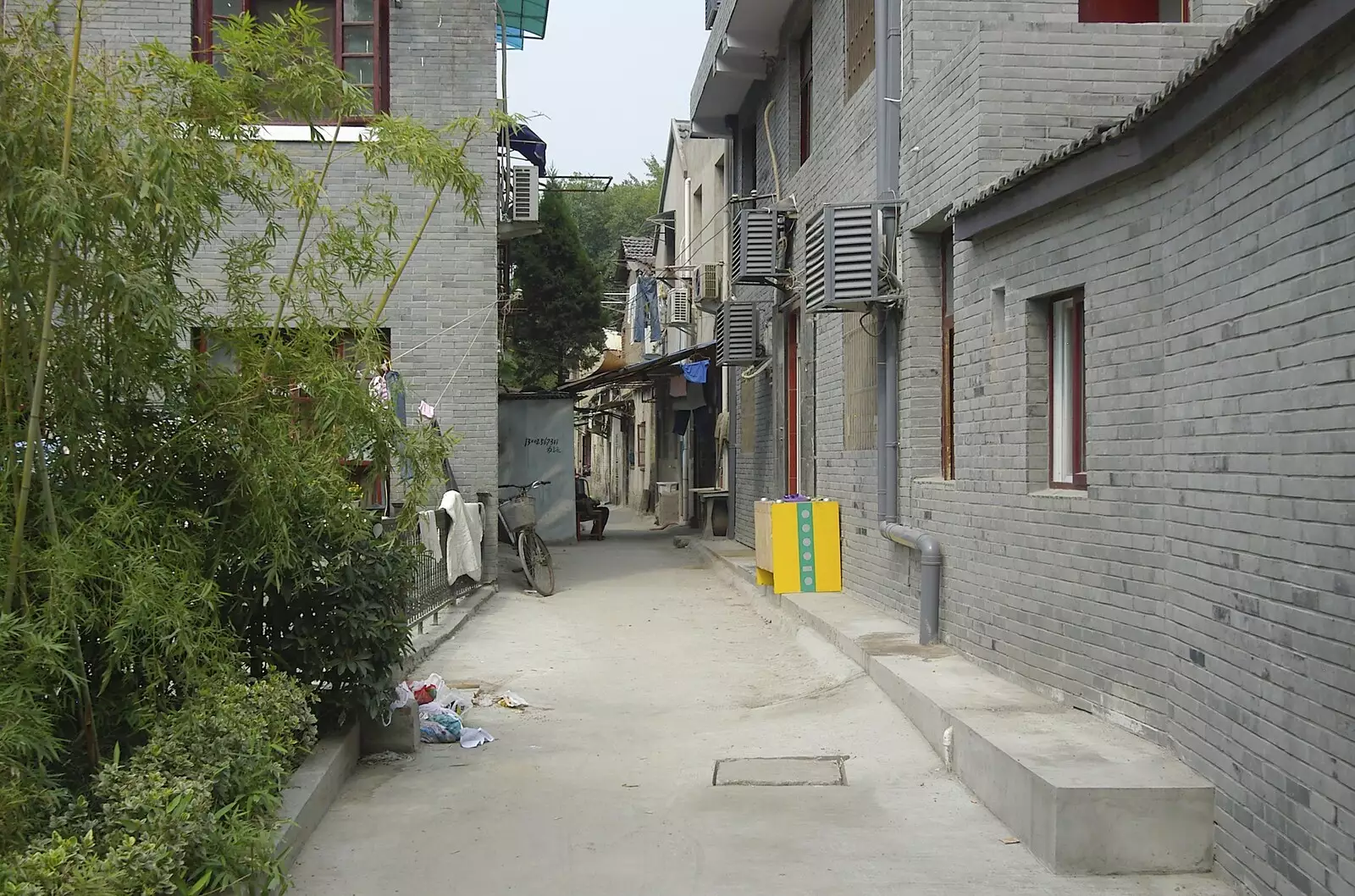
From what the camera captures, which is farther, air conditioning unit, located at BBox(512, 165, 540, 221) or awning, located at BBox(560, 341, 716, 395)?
awning, located at BBox(560, 341, 716, 395)

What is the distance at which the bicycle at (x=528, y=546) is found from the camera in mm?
14531

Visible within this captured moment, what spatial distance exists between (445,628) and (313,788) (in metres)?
5.54

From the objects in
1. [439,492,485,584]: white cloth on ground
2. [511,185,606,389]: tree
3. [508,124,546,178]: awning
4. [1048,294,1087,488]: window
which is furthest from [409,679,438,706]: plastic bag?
[511,185,606,389]: tree

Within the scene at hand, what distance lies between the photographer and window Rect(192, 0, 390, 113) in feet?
41.7

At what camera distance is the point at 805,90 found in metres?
14.7

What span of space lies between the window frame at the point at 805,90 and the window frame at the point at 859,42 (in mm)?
2248

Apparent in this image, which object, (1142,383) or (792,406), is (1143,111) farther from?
(792,406)

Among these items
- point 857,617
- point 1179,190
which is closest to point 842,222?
point 857,617

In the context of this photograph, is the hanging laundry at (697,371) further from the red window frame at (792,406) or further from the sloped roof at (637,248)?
the sloped roof at (637,248)

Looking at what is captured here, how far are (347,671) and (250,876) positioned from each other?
2.05m

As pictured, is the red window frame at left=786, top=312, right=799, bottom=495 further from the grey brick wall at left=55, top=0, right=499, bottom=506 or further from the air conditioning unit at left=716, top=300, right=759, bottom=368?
the grey brick wall at left=55, top=0, right=499, bottom=506

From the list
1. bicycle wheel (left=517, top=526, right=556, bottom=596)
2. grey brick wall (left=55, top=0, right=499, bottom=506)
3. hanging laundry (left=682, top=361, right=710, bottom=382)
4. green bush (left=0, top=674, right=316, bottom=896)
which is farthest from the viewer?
hanging laundry (left=682, top=361, right=710, bottom=382)

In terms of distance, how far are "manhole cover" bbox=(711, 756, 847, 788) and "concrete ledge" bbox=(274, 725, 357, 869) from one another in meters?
1.89

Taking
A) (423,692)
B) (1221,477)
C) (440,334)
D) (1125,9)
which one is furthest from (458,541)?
(1221,477)
